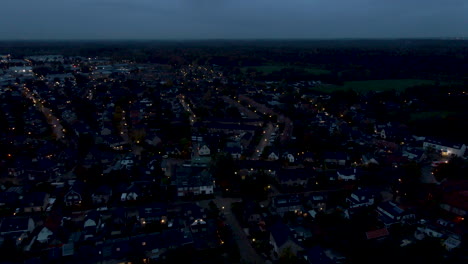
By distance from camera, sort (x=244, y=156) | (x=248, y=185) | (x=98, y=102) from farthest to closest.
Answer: (x=98, y=102), (x=244, y=156), (x=248, y=185)

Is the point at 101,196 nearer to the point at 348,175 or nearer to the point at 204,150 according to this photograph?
the point at 204,150

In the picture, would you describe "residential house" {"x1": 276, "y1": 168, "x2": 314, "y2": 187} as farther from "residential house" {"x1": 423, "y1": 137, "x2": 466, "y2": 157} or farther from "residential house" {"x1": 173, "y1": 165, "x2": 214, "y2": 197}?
"residential house" {"x1": 423, "y1": 137, "x2": 466, "y2": 157}

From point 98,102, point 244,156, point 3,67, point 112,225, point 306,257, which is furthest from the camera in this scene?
point 3,67

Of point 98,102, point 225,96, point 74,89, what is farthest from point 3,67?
point 225,96

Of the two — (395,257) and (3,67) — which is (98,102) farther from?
(3,67)

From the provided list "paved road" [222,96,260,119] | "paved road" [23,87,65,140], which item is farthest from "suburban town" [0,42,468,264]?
"paved road" [222,96,260,119]
